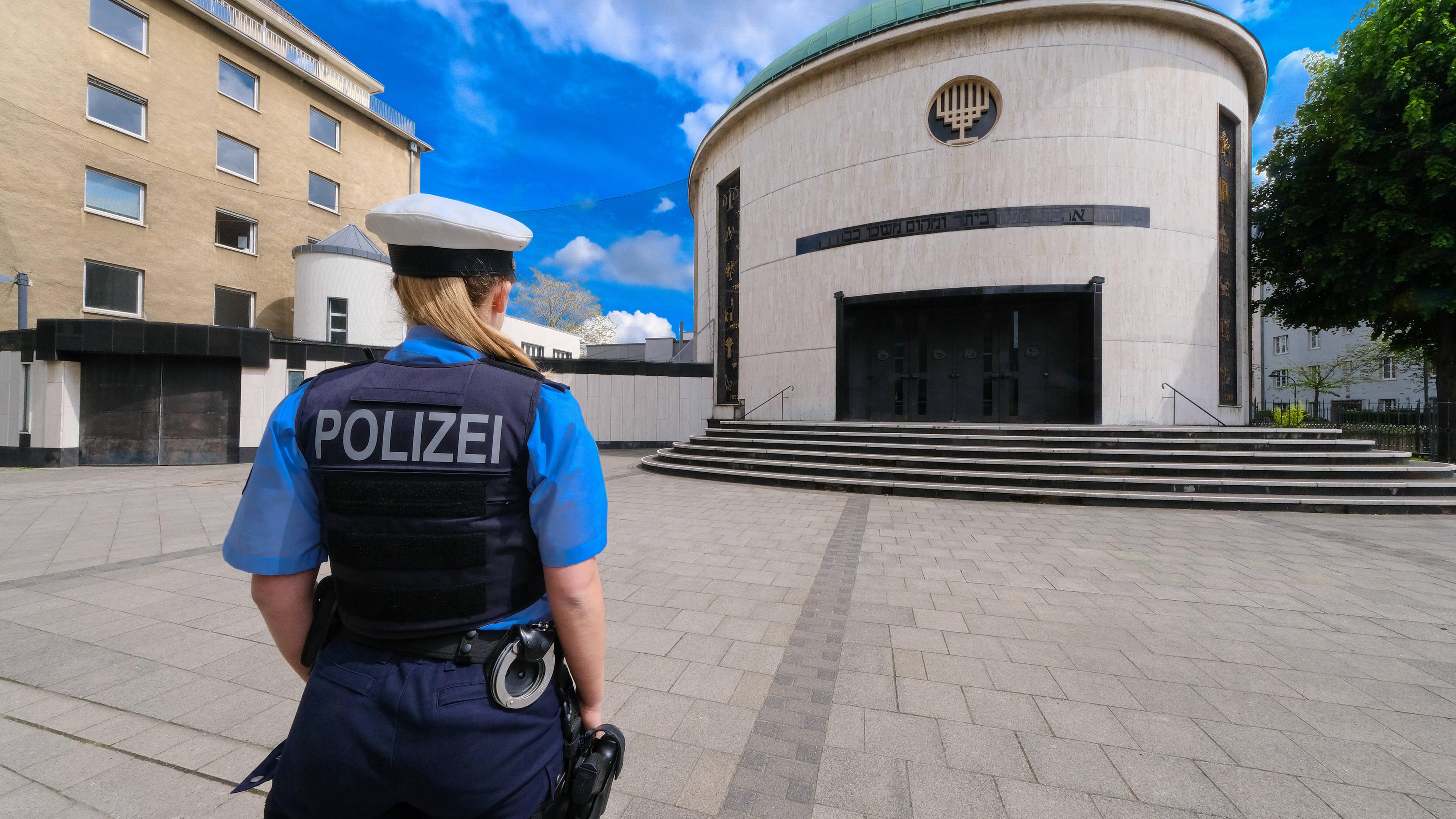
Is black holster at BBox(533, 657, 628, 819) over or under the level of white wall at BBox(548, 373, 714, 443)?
under

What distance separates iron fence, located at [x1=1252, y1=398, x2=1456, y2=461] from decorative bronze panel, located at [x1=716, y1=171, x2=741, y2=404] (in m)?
13.9

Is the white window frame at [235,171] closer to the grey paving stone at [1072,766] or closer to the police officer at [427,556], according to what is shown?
the police officer at [427,556]

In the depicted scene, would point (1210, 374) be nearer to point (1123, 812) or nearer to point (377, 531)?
point (1123, 812)

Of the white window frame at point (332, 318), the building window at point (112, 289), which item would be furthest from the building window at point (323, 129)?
the building window at point (112, 289)

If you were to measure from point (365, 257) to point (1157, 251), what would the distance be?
81.3 ft

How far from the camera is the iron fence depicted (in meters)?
13.2

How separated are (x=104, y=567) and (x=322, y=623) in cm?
644

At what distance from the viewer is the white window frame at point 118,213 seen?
16500mm

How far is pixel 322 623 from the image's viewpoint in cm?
137

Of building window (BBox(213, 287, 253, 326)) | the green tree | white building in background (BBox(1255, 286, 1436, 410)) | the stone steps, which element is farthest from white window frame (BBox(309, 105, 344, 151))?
white building in background (BBox(1255, 286, 1436, 410))

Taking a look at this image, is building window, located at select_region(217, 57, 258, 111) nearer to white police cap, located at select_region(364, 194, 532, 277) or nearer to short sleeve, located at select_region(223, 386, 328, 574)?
→ white police cap, located at select_region(364, 194, 532, 277)

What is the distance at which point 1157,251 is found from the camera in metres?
13.3

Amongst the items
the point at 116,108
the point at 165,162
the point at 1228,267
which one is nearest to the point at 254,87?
the point at 116,108

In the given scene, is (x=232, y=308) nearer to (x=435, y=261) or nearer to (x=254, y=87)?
(x=254, y=87)
